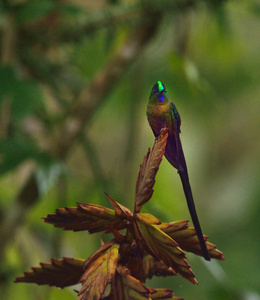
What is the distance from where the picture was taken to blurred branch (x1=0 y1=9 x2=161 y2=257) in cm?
62

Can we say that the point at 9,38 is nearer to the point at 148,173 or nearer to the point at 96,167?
the point at 96,167

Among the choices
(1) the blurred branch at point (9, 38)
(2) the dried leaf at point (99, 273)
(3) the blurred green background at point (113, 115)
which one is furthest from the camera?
(1) the blurred branch at point (9, 38)

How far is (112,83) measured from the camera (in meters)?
0.63

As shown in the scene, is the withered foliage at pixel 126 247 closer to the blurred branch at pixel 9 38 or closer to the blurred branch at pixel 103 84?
the blurred branch at pixel 103 84

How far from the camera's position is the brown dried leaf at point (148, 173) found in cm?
16

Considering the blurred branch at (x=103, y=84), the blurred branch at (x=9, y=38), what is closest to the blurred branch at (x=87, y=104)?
the blurred branch at (x=103, y=84)

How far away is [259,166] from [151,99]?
1095 mm

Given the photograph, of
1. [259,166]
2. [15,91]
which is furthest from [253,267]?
[15,91]

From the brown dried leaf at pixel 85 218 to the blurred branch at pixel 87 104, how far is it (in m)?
0.44

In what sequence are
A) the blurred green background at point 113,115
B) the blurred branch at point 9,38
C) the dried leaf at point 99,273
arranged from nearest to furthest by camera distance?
the dried leaf at point 99,273, the blurred green background at point 113,115, the blurred branch at point 9,38

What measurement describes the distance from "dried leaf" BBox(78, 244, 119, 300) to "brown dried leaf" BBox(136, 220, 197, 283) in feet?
0.04

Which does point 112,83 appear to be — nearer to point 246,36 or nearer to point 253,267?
point 253,267

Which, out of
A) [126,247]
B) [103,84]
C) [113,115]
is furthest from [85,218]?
[113,115]

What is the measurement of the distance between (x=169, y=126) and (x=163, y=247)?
0.17 feet
